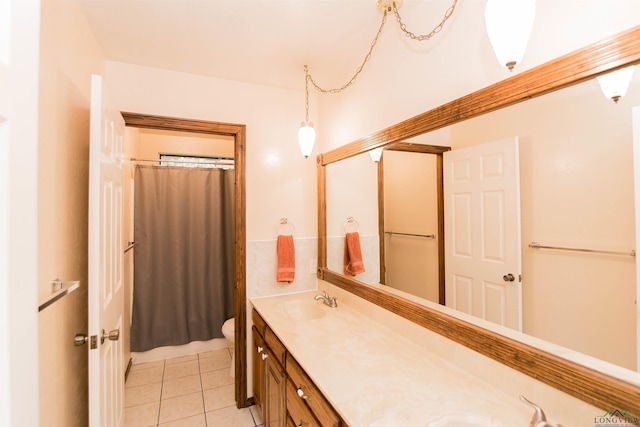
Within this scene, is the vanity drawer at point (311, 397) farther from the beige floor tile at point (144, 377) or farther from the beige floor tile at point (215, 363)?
the beige floor tile at point (144, 377)

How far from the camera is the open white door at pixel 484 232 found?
1.08 metres

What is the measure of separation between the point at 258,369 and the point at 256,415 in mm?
408

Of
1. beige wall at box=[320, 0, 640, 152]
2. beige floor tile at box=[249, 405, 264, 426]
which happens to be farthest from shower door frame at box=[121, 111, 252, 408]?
beige wall at box=[320, 0, 640, 152]

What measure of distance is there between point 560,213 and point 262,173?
6.42 ft

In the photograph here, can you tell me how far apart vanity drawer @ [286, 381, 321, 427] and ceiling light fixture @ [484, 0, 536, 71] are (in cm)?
139

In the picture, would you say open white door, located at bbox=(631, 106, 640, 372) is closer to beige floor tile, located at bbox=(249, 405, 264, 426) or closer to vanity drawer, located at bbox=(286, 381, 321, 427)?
vanity drawer, located at bbox=(286, 381, 321, 427)

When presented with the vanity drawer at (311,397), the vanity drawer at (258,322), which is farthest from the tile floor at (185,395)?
the vanity drawer at (311,397)

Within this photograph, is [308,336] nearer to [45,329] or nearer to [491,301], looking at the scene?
[491,301]

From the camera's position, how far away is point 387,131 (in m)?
1.66

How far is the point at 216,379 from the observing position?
2.73m

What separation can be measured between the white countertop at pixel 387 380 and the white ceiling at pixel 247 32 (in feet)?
4.91

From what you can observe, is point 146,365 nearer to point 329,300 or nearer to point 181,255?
point 181,255

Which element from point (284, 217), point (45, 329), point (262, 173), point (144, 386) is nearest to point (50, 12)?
point (45, 329)

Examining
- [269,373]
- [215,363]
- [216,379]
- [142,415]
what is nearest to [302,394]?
[269,373]
